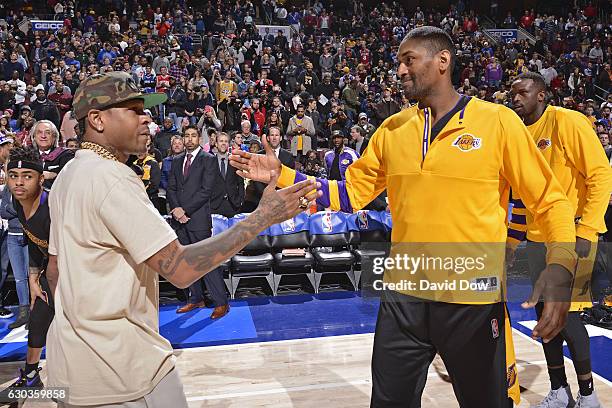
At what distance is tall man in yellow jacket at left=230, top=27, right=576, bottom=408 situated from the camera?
264 cm

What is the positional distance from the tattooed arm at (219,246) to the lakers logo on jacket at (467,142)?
2.74 feet

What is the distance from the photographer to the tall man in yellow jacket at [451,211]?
2.64 m

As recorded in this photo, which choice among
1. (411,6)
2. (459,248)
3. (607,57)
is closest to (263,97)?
(459,248)

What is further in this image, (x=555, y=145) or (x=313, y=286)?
(x=313, y=286)

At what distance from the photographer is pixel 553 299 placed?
2.43 metres

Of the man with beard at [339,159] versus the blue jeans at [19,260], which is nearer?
the blue jeans at [19,260]

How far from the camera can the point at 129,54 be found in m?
15.9

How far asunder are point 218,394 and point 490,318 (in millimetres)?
2561

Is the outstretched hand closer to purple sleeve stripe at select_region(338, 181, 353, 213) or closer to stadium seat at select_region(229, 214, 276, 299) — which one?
purple sleeve stripe at select_region(338, 181, 353, 213)

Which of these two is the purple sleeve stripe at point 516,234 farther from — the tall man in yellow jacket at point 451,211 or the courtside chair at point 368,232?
the courtside chair at point 368,232

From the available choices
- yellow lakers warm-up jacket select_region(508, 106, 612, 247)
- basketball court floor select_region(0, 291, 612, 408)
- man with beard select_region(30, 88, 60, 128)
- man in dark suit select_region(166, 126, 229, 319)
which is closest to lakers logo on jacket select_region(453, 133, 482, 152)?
yellow lakers warm-up jacket select_region(508, 106, 612, 247)

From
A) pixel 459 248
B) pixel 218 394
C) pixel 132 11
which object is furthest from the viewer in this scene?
pixel 132 11

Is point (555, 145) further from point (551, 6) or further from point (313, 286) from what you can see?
point (551, 6)

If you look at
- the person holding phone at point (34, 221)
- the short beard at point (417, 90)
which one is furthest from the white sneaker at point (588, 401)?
the person holding phone at point (34, 221)
